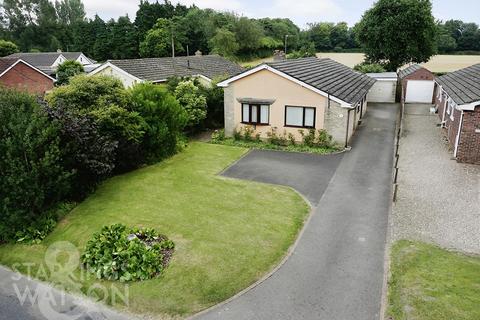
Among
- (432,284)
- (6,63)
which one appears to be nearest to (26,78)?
(6,63)

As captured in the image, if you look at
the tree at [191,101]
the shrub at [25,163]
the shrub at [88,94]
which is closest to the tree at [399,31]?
the tree at [191,101]

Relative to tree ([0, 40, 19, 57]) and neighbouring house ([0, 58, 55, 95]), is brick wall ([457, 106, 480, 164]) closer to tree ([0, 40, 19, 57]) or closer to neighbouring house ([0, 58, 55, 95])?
neighbouring house ([0, 58, 55, 95])

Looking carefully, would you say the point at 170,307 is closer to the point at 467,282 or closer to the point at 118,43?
the point at 467,282

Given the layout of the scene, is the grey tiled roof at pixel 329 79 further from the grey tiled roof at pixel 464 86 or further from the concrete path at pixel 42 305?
the concrete path at pixel 42 305

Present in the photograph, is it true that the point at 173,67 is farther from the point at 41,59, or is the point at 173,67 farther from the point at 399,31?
the point at 41,59

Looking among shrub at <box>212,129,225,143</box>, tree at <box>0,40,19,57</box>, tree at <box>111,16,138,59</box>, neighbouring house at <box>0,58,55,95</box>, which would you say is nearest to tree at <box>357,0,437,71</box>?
shrub at <box>212,129,225,143</box>

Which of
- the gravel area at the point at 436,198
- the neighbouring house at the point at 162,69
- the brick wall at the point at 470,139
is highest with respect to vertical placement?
the neighbouring house at the point at 162,69
